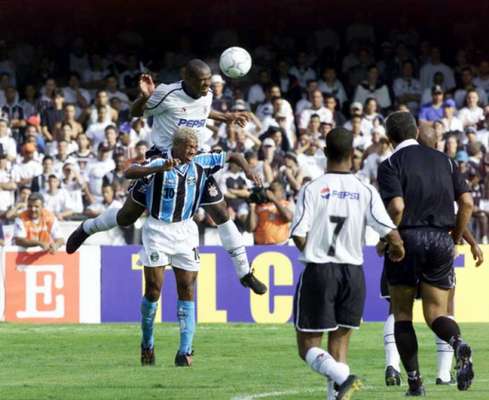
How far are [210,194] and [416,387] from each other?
352cm

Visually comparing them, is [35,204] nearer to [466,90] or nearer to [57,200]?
[57,200]

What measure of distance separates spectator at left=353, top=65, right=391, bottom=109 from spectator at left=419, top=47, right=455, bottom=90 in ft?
3.51

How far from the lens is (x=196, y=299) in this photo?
67.7 ft

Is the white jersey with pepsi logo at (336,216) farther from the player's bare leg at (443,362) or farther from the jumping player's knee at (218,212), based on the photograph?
the jumping player's knee at (218,212)

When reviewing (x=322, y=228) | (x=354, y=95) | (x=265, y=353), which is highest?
(x=354, y=95)

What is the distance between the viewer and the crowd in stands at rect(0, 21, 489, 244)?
23.0 meters

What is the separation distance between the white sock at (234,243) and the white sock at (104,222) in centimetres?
105

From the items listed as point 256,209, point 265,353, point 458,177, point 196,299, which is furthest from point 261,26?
point 458,177

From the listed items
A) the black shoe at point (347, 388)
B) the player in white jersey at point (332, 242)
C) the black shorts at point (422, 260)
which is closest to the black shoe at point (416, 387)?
the black shorts at point (422, 260)

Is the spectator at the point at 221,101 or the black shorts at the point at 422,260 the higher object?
the spectator at the point at 221,101

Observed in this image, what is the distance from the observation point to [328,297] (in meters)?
9.35

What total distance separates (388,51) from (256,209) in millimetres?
7482

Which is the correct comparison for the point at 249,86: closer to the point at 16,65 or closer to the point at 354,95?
the point at 354,95

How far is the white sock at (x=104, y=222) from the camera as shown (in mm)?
13562
